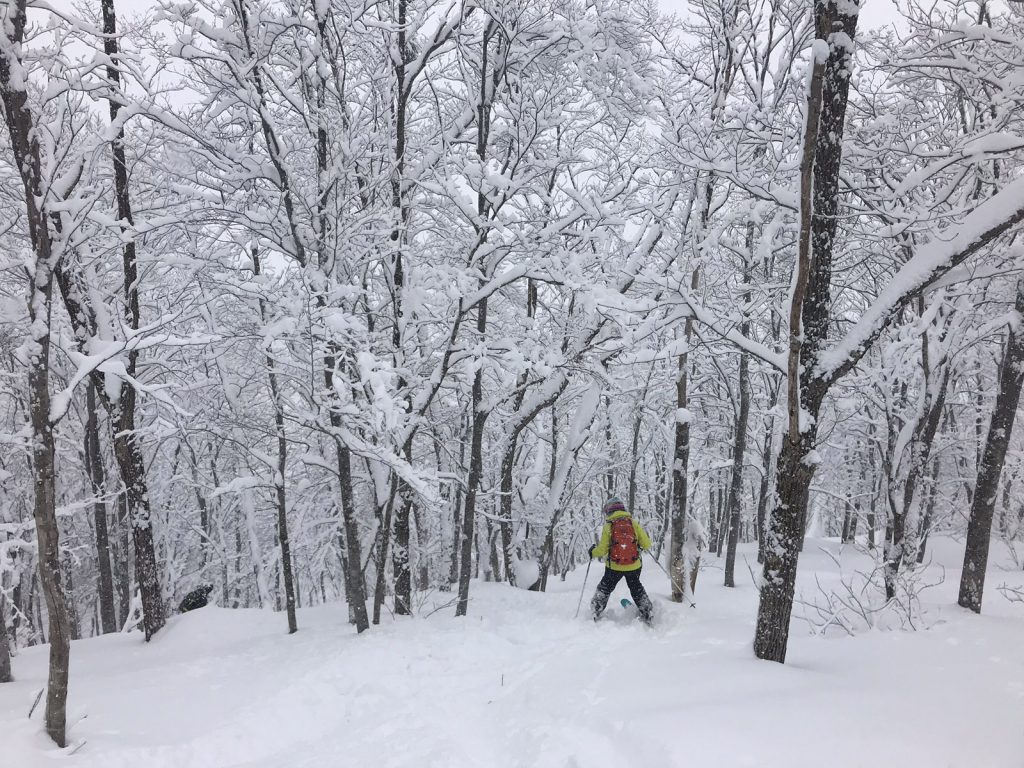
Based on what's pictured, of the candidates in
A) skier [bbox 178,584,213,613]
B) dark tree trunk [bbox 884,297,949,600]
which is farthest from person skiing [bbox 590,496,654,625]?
skier [bbox 178,584,213,613]

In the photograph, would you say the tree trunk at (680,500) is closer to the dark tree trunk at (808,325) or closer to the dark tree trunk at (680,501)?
the dark tree trunk at (680,501)

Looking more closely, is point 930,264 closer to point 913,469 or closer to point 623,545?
point 623,545

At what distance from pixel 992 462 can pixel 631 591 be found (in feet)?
16.2

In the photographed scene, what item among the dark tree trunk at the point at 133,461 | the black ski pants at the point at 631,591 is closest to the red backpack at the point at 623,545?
the black ski pants at the point at 631,591

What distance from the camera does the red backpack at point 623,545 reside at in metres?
7.86

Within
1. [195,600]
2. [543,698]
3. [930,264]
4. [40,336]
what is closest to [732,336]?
[930,264]

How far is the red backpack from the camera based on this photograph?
309 inches

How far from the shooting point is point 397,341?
27.1 ft

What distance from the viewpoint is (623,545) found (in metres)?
7.89

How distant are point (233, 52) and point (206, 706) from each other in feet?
23.3

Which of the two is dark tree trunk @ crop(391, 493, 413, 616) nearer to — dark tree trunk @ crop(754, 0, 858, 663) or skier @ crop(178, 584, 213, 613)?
skier @ crop(178, 584, 213, 613)

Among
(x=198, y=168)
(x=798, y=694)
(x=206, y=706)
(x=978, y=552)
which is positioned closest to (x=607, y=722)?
(x=798, y=694)

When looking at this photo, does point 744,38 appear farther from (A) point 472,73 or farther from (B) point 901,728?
(B) point 901,728

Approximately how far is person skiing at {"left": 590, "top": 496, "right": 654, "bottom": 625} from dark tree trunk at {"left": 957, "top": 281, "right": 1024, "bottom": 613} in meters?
4.07
